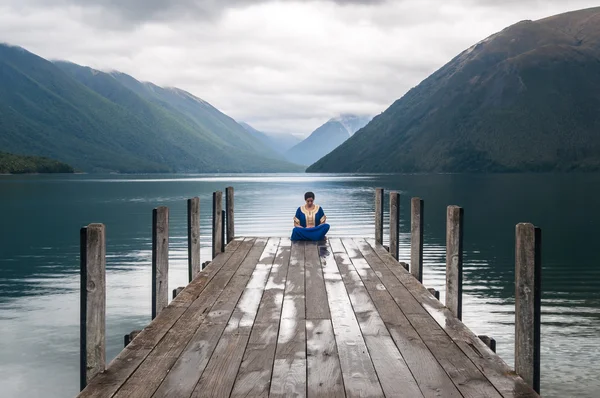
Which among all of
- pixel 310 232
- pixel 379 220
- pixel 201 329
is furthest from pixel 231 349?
pixel 379 220

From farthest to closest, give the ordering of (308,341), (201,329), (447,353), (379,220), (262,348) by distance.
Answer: (379,220) → (201,329) → (308,341) → (262,348) → (447,353)

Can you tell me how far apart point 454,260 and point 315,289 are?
2300 mm

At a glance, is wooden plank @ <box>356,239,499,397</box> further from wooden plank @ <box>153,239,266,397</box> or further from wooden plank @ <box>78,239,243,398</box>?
wooden plank @ <box>78,239,243,398</box>

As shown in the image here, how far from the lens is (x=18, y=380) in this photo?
34.4ft

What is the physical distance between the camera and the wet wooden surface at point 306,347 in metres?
5.74

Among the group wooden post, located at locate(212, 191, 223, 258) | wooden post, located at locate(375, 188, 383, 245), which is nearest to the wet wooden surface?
wooden post, located at locate(212, 191, 223, 258)

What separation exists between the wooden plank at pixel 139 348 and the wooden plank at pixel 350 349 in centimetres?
211

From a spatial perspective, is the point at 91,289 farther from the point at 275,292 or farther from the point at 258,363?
the point at 275,292

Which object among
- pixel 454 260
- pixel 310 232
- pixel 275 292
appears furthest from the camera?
pixel 310 232

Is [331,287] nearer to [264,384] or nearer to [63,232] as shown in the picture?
[264,384]

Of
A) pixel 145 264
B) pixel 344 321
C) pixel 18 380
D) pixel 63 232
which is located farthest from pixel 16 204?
pixel 344 321

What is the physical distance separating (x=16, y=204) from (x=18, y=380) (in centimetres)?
5026

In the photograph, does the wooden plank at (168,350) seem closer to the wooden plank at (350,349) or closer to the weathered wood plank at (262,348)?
the weathered wood plank at (262,348)

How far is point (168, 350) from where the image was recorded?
6.85m
